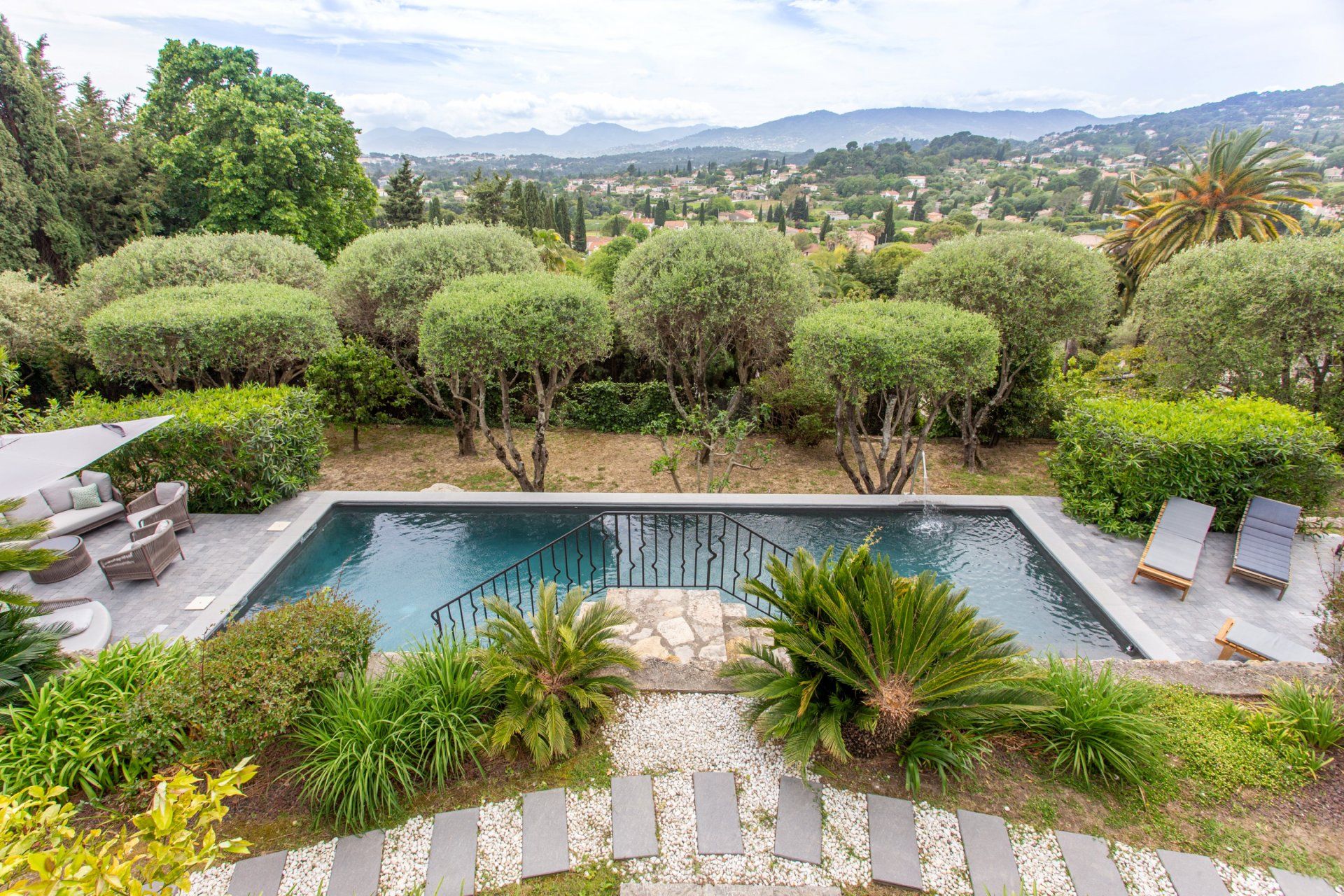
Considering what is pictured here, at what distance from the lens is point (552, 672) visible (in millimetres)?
4547

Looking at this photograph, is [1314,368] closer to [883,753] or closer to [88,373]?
[883,753]

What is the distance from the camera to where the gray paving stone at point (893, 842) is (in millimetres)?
3619

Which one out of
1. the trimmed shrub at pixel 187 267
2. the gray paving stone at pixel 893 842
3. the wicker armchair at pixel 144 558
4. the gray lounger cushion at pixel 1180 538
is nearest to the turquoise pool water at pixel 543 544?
the gray lounger cushion at pixel 1180 538

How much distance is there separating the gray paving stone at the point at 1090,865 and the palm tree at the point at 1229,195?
1792 cm

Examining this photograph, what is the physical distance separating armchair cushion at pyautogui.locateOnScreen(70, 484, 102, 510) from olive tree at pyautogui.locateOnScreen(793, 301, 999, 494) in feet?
33.2

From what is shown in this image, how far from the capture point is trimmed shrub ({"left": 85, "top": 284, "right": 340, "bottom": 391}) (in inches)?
356

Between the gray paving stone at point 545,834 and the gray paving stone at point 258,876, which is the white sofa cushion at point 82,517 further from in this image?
the gray paving stone at point 545,834

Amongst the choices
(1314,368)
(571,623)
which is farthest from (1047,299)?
(571,623)

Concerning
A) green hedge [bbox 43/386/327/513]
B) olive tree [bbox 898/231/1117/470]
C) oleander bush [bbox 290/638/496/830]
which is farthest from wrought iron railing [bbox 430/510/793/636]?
olive tree [bbox 898/231/1117/470]

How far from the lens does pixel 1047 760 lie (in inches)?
171

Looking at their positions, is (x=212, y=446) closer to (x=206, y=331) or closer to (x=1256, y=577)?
(x=206, y=331)

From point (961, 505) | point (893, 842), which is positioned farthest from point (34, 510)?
point (961, 505)

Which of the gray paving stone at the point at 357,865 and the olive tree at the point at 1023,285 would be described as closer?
the gray paving stone at the point at 357,865

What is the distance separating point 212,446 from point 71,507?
1912 mm
